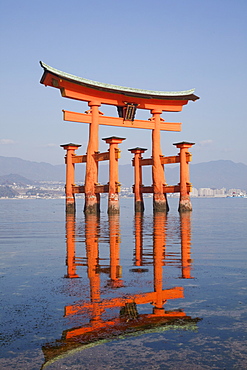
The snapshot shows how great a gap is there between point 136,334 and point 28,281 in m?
3.10

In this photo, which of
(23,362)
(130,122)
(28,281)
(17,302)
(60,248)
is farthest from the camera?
(130,122)

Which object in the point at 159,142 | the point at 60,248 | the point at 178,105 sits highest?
the point at 178,105

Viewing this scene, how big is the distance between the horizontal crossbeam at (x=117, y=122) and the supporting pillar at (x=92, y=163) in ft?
1.53

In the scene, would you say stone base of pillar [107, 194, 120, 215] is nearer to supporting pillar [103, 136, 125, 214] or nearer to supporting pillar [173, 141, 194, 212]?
supporting pillar [103, 136, 125, 214]

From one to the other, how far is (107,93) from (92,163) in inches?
202

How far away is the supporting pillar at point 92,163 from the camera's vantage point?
28.8 meters

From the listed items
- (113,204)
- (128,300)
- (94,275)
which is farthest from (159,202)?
(128,300)

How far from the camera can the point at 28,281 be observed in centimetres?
640

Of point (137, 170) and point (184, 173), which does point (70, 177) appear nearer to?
point (137, 170)

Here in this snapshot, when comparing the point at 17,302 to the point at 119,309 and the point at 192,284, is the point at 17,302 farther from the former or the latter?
the point at 192,284

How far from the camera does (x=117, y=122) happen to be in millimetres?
30328

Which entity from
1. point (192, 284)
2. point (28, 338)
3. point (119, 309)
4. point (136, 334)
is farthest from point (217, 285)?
point (28, 338)

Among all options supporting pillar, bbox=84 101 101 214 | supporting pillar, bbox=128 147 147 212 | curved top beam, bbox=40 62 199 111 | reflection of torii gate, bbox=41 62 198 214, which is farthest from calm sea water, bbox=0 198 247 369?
supporting pillar, bbox=128 147 147 212

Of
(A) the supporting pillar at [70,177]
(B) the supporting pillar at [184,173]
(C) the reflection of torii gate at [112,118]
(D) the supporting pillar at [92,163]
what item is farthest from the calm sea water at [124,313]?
Answer: (B) the supporting pillar at [184,173]
